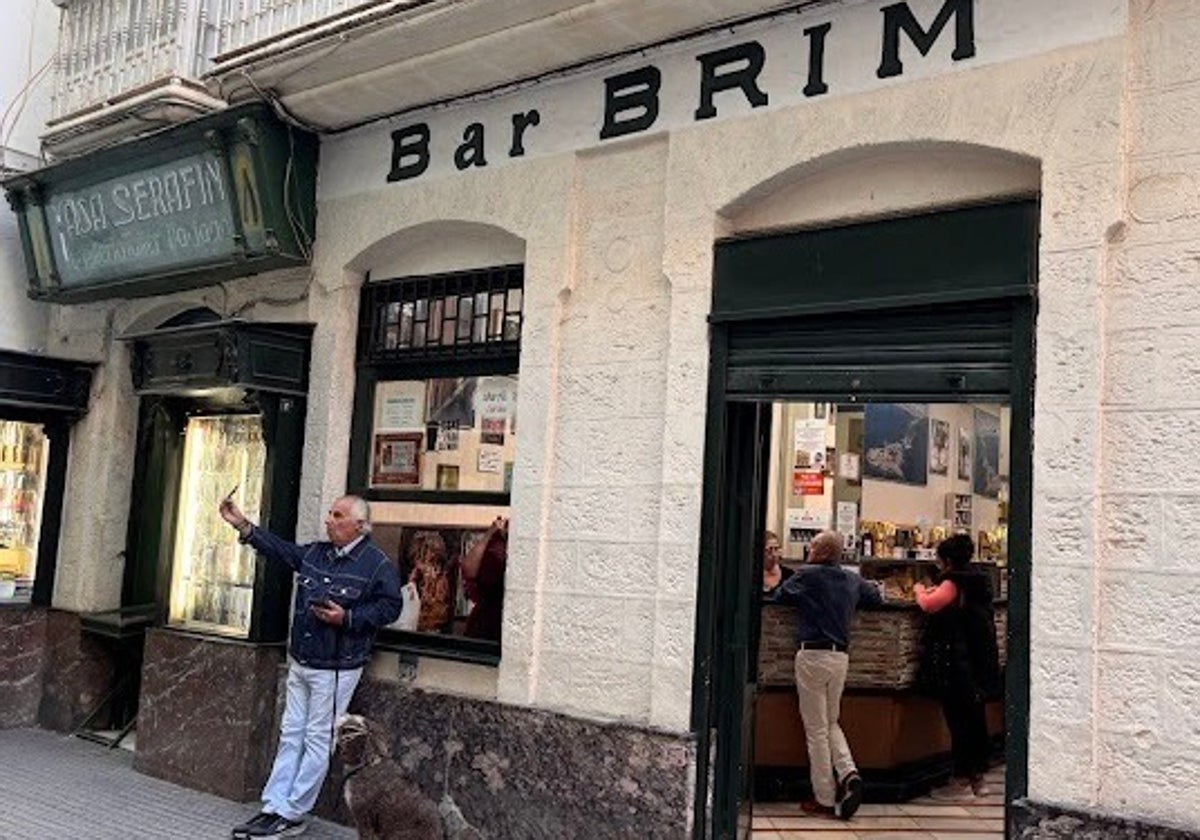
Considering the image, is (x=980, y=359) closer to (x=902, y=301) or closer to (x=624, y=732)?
(x=902, y=301)

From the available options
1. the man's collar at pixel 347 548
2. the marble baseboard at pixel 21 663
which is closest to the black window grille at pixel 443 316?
the man's collar at pixel 347 548

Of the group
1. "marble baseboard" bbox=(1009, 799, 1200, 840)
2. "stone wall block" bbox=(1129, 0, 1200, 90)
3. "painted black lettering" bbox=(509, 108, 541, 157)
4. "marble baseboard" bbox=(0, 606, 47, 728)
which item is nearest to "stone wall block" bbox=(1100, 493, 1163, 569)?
"marble baseboard" bbox=(1009, 799, 1200, 840)

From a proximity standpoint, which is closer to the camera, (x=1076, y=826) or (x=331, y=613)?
(x=1076, y=826)

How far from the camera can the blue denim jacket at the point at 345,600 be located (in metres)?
6.68

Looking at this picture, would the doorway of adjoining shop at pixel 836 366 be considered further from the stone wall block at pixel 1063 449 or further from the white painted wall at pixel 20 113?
the white painted wall at pixel 20 113

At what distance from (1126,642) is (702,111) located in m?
3.17

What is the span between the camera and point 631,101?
6.18 m

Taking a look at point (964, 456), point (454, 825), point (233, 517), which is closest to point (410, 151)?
point (233, 517)

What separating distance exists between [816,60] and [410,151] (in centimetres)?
287

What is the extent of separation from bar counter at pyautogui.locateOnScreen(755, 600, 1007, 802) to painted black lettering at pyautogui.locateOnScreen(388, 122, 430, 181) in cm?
359

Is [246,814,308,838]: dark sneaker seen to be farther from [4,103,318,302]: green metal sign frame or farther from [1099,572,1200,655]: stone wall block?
[1099,572,1200,655]: stone wall block

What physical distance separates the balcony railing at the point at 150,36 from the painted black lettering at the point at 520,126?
103 cm

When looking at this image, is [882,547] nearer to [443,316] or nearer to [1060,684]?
[443,316]

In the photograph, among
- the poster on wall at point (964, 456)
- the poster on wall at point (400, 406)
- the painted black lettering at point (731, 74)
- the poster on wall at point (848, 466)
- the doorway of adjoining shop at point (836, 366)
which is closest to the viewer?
the doorway of adjoining shop at point (836, 366)
